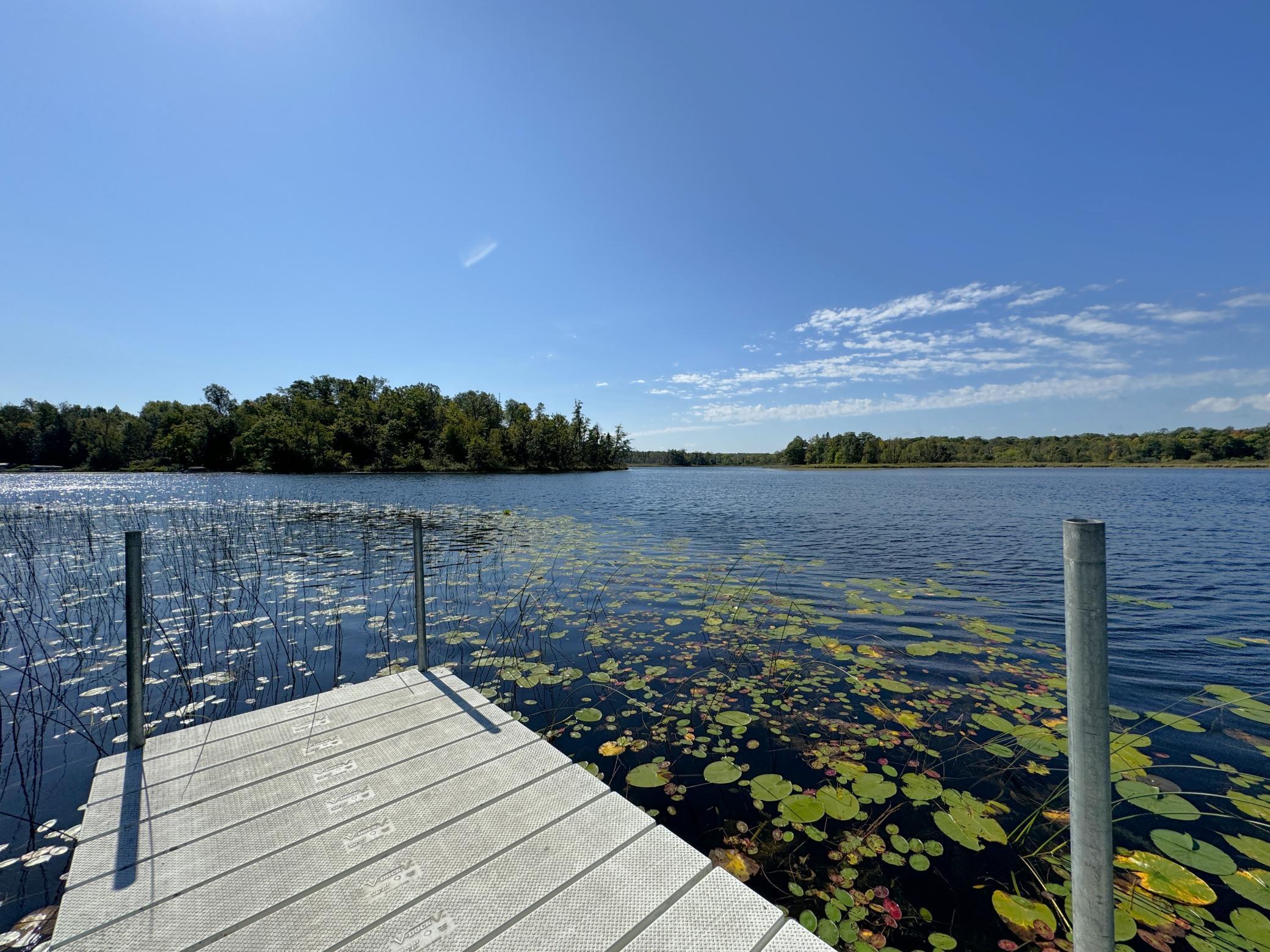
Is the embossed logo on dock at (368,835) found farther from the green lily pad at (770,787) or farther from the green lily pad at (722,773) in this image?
the green lily pad at (770,787)

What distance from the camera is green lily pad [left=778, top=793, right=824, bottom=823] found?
9.46 ft

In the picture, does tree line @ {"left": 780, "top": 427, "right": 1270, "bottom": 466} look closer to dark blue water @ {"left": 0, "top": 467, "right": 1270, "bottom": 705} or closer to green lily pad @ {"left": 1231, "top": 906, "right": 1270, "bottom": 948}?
dark blue water @ {"left": 0, "top": 467, "right": 1270, "bottom": 705}

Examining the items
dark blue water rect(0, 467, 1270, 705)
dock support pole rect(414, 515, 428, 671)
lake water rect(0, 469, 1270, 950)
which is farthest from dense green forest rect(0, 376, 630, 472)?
dock support pole rect(414, 515, 428, 671)

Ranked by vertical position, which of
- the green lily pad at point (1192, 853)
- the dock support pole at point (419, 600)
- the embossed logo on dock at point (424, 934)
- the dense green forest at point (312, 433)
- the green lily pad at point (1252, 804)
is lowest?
the green lily pad at point (1252, 804)

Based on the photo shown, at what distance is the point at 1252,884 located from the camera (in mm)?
2412

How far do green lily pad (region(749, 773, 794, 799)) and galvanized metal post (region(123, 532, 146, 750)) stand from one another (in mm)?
3583

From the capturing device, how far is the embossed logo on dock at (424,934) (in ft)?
5.23

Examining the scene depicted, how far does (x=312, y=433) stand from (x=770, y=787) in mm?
63524

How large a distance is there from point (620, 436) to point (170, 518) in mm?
74467

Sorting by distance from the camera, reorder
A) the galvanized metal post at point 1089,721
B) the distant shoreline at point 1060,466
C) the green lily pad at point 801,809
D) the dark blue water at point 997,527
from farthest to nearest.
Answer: the distant shoreline at point 1060,466 < the dark blue water at point 997,527 < the green lily pad at point 801,809 < the galvanized metal post at point 1089,721

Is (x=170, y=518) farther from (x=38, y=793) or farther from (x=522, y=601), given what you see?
(x=38, y=793)

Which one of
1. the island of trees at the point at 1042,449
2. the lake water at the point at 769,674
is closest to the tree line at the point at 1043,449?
the island of trees at the point at 1042,449

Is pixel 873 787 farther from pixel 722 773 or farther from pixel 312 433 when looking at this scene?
pixel 312 433

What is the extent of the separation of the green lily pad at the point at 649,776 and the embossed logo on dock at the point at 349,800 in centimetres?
159
